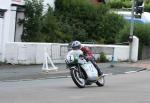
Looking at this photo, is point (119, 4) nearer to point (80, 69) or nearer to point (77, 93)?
point (80, 69)

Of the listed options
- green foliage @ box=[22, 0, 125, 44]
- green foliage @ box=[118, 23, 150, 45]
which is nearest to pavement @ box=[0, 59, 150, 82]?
green foliage @ box=[118, 23, 150, 45]

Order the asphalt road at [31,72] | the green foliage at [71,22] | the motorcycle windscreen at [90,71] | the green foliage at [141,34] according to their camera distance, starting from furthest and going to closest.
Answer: the green foliage at [141,34], the green foliage at [71,22], the asphalt road at [31,72], the motorcycle windscreen at [90,71]

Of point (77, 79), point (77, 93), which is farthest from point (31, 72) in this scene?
point (77, 93)

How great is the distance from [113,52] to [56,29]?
228 inches

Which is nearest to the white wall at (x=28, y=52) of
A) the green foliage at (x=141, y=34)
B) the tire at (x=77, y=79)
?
the green foliage at (x=141, y=34)

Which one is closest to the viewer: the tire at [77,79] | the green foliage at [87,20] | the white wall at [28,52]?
the tire at [77,79]

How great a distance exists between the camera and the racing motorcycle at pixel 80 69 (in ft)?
59.6

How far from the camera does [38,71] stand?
25469mm

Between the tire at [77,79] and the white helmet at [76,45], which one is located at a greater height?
the white helmet at [76,45]

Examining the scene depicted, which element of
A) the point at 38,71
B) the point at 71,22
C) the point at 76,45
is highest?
the point at 71,22

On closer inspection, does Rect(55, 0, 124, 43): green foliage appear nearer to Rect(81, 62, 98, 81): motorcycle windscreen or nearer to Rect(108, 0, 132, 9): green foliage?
Rect(81, 62, 98, 81): motorcycle windscreen

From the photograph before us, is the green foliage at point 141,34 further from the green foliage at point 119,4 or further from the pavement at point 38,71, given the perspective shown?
the green foliage at point 119,4

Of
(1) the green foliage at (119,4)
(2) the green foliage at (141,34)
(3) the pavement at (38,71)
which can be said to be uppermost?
(1) the green foliage at (119,4)

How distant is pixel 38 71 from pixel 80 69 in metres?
7.31
